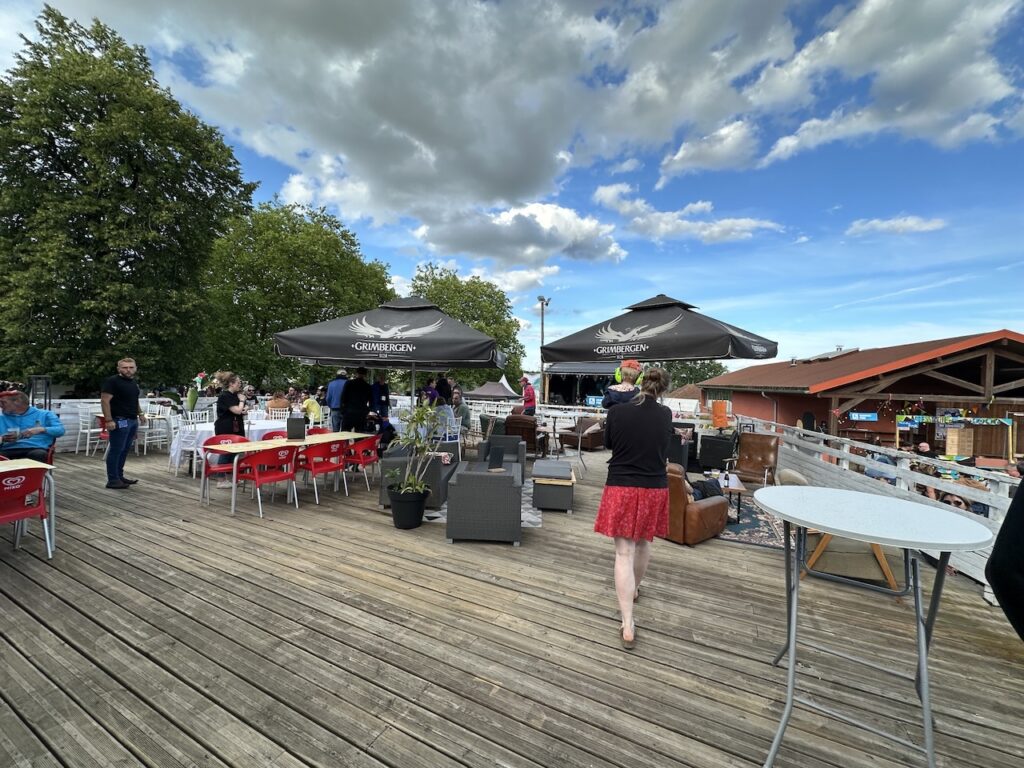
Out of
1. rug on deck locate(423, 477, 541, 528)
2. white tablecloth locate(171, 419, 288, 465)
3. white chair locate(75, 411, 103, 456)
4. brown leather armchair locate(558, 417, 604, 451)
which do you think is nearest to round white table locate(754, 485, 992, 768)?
rug on deck locate(423, 477, 541, 528)

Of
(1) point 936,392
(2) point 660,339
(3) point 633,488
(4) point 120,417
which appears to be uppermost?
(2) point 660,339

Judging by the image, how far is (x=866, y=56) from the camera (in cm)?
630

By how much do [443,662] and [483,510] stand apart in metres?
1.75

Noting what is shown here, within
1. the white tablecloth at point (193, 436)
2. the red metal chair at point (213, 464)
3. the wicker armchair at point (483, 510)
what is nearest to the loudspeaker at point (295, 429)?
the red metal chair at point (213, 464)

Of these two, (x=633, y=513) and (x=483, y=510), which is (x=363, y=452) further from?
(x=633, y=513)

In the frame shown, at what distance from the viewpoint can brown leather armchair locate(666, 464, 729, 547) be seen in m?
4.13

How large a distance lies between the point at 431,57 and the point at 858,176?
937 centimetres

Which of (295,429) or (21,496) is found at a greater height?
(295,429)

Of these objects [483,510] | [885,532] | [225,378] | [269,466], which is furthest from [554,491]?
[225,378]

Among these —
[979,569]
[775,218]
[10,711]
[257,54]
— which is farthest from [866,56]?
[10,711]

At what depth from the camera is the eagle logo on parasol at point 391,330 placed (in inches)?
185

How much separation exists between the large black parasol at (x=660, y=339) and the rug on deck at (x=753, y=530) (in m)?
1.71

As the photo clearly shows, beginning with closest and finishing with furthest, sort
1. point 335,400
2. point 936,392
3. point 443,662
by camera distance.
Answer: point 443,662 → point 335,400 → point 936,392

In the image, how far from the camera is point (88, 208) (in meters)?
11.3
